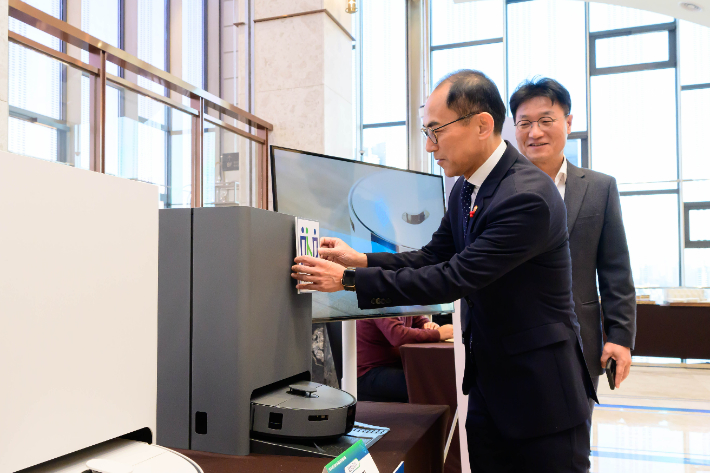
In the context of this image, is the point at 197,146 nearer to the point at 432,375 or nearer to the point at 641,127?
the point at 432,375

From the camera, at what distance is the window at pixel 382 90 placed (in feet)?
23.9

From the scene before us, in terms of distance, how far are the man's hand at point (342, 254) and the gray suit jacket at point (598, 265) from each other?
0.68m

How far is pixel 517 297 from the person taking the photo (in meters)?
1.26

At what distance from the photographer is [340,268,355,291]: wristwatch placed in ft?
4.01

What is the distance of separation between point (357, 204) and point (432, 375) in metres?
1.37

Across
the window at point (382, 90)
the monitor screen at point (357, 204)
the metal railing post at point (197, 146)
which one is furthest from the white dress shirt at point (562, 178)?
the window at point (382, 90)

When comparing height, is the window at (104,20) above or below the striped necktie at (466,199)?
above

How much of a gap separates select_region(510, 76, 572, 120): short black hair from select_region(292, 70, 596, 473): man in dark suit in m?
0.43

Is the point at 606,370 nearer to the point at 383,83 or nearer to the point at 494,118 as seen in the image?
the point at 494,118

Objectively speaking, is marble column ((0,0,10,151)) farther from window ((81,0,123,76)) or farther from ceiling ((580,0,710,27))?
ceiling ((580,0,710,27))

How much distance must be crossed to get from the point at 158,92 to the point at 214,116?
597 millimetres

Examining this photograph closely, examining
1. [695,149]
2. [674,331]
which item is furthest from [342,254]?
[695,149]

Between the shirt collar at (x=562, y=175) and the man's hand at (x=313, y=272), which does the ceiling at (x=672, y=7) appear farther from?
the man's hand at (x=313, y=272)

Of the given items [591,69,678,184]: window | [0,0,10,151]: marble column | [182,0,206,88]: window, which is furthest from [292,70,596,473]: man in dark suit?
[591,69,678,184]: window
